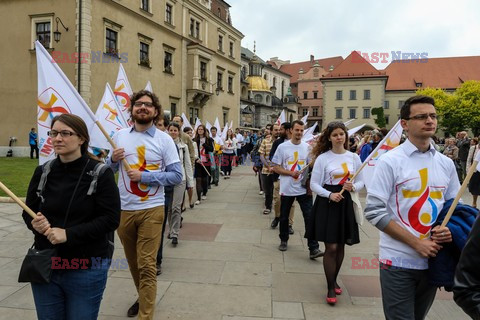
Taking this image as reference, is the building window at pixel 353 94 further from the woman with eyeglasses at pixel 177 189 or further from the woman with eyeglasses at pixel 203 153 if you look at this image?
the woman with eyeglasses at pixel 177 189

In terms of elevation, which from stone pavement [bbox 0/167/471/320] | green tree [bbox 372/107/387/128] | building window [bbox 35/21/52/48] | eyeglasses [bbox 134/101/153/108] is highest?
building window [bbox 35/21/52/48]

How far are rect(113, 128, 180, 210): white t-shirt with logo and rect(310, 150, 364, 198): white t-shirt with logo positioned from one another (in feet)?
5.75

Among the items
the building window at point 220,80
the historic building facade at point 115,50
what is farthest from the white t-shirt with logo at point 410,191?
the building window at point 220,80

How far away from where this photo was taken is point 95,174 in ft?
7.78

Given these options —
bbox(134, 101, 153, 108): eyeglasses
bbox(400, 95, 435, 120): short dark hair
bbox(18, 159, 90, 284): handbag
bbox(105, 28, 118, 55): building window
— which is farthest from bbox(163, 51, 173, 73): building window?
bbox(18, 159, 90, 284): handbag

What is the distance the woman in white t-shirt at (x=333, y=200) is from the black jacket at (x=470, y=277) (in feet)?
8.75

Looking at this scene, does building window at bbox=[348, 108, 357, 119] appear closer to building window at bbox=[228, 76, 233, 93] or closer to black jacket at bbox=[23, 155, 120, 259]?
building window at bbox=[228, 76, 233, 93]

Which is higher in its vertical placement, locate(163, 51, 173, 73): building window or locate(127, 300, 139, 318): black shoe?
locate(163, 51, 173, 73): building window

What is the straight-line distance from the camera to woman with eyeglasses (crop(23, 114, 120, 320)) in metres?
2.29

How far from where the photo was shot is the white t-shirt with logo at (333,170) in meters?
4.36

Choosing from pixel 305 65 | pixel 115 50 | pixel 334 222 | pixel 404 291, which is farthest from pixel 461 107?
pixel 404 291

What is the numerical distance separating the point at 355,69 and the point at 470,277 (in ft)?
246

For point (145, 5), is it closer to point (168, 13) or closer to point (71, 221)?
point (168, 13)

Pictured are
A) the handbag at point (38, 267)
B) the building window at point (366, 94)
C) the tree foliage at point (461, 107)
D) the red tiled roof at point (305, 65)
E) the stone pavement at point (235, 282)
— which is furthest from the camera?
the red tiled roof at point (305, 65)
